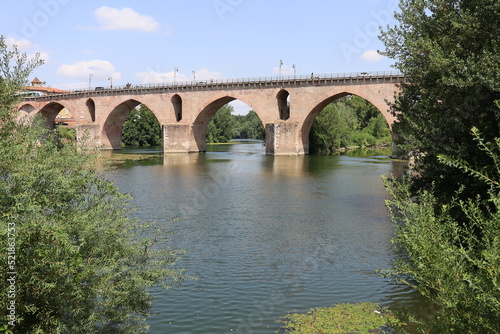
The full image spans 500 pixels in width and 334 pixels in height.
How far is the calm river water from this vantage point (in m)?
11.1

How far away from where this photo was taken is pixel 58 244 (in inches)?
259

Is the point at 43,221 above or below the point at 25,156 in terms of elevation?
below

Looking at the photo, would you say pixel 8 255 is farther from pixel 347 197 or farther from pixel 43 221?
pixel 347 197

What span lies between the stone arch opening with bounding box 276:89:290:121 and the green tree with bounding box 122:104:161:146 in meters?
42.0

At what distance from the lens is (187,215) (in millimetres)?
21453

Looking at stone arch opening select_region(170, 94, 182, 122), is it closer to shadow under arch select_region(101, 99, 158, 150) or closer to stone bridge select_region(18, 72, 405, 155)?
stone bridge select_region(18, 72, 405, 155)

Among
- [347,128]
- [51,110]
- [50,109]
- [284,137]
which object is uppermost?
[50,109]

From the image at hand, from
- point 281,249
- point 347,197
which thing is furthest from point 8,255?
point 347,197

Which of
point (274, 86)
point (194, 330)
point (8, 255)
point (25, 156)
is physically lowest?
point (194, 330)

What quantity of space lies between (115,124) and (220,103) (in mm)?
19894

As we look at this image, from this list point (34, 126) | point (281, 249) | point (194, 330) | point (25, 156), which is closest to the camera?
point (25, 156)

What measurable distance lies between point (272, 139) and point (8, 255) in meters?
53.7

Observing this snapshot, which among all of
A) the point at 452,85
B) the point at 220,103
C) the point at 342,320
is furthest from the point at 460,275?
the point at 220,103

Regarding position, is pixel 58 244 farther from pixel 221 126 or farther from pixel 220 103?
pixel 221 126
